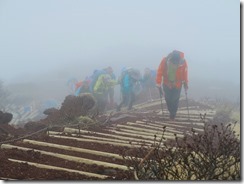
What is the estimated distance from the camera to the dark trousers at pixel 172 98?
855cm

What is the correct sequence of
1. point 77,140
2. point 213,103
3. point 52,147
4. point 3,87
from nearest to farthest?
point 52,147 < point 77,140 < point 3,87 < point 213,103

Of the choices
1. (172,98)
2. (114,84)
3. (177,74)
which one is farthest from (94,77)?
(177,74)

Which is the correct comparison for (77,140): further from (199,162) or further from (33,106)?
(33,106)

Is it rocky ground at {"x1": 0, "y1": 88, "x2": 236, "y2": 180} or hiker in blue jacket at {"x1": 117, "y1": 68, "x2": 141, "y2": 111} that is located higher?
hiker in blue jacket at {"x1": 117, "y1": 68, "x2": 141, "y2": 111}

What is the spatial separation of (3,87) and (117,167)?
4105 millimetres

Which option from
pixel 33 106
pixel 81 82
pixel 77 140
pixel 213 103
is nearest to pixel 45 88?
pixel 33 106

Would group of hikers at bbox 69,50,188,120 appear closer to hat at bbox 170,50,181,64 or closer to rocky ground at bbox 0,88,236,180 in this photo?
rocky ground at bbox 0,88,236,180

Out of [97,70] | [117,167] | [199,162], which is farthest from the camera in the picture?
[97,70]

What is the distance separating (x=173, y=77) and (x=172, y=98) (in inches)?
16.3

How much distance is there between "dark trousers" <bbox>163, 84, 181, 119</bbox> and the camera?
8.55 metres

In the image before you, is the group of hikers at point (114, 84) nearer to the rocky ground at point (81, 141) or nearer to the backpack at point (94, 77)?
the backpack at point (94, 77)

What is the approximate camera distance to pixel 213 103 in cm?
1026

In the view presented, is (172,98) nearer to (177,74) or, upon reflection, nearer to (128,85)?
(177,74)

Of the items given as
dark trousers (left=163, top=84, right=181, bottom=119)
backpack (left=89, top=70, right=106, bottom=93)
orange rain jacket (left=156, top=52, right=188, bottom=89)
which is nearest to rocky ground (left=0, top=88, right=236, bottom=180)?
dark trousers (left=163, top=84, right=181, bottom=119)
